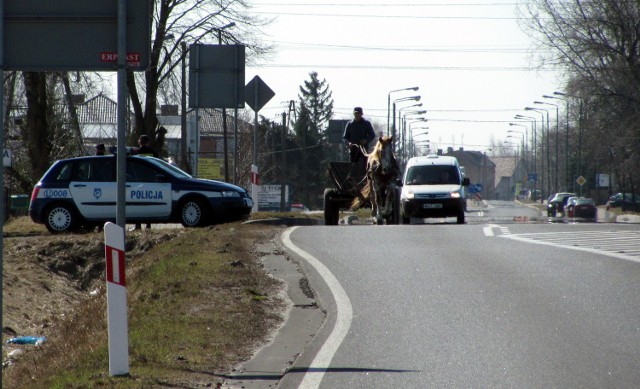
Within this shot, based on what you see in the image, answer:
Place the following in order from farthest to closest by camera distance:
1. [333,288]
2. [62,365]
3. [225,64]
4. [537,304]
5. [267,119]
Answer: [267,119] → [225,64] → [333,288] → [537,304] → [62,365]

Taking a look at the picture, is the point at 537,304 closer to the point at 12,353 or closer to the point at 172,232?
the point at 12,353

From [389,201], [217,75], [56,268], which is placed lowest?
[56,268]

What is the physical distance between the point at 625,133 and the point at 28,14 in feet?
169

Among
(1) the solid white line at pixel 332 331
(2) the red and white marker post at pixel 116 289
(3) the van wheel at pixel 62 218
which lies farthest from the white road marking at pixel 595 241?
(3) the van wheel at pixel 62 218

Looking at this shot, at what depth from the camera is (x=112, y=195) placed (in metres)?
21.1

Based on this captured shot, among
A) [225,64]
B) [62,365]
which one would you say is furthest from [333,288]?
[225,64]

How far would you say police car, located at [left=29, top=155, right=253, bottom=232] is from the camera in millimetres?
21078

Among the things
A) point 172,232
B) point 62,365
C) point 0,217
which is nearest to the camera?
point 0,217

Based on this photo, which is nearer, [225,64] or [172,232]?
[172,232]

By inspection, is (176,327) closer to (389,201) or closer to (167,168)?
(167,168)

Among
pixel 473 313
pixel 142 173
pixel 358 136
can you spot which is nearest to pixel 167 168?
pixel 142 173

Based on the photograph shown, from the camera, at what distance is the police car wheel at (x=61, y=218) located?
21172 mm

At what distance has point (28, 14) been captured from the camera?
7980mm

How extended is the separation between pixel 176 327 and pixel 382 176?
14353 mm
